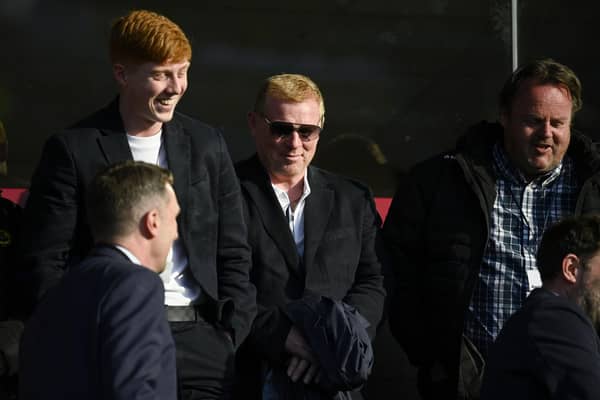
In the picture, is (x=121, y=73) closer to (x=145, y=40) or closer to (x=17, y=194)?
(x=145, y=40)

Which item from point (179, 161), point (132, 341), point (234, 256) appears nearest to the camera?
point (132, 341)

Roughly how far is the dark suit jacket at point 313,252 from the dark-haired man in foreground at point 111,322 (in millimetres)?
988

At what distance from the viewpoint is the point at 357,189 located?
4562 millimetres

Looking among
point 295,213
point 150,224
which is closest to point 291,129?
point 295,213

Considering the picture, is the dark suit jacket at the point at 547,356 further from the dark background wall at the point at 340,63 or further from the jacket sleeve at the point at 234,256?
the dark background wall at the point at 340,63

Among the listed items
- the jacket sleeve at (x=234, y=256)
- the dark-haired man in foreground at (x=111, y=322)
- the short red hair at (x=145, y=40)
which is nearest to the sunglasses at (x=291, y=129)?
the jacket sleeve at (x=234, y=256)

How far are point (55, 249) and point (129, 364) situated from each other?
0.86 meters

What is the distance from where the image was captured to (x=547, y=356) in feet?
11.6

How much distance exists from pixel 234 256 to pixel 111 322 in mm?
1076

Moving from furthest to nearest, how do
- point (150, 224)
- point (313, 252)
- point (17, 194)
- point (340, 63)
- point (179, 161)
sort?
point (340, 63)
point (17, 194)
point (313, 252)
point (179, 161)
point (150, 224)

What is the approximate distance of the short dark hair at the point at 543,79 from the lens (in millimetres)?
4684

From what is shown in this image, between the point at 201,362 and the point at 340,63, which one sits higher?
the point at 340,63

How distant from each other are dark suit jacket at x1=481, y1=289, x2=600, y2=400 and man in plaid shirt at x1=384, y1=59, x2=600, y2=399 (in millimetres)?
836

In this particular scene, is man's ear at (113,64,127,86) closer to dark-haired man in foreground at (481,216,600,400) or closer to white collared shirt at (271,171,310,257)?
white collared shirt at (271,171,310,257)
